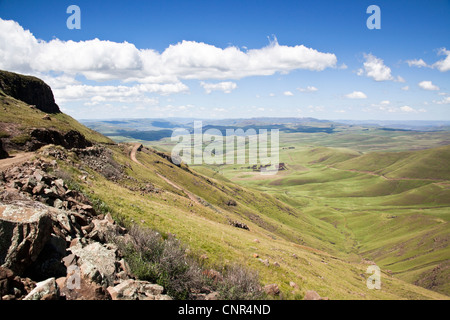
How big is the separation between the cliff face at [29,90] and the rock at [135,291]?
5917 inches

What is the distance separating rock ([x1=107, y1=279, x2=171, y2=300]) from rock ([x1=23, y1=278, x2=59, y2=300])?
215 centimetres

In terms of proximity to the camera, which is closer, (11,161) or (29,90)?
(11,161)

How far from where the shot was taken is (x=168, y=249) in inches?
614

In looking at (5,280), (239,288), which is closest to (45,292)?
(5,280)

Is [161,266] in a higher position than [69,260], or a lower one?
lower

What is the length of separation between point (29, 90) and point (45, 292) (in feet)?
544

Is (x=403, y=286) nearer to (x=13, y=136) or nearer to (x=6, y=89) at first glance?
(x=13, y=136)

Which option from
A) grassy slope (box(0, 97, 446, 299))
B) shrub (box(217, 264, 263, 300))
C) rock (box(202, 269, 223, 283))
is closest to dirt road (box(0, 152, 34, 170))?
grassy slope (box(0, 97, 446, 299))

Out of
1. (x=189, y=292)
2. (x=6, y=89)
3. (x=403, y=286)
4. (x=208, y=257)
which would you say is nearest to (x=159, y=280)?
(x=189, y=292)

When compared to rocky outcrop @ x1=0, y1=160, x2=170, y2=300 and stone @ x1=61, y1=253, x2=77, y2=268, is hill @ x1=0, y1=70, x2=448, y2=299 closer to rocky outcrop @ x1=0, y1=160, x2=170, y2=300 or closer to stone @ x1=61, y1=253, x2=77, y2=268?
stone @ x1=61, y1=253, x2=77, y2=268

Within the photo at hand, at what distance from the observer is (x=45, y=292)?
852 centimetres

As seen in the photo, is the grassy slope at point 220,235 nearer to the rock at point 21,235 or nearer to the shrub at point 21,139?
the shrub at point 21,139

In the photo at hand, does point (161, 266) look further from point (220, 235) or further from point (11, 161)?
point (11, 161)
